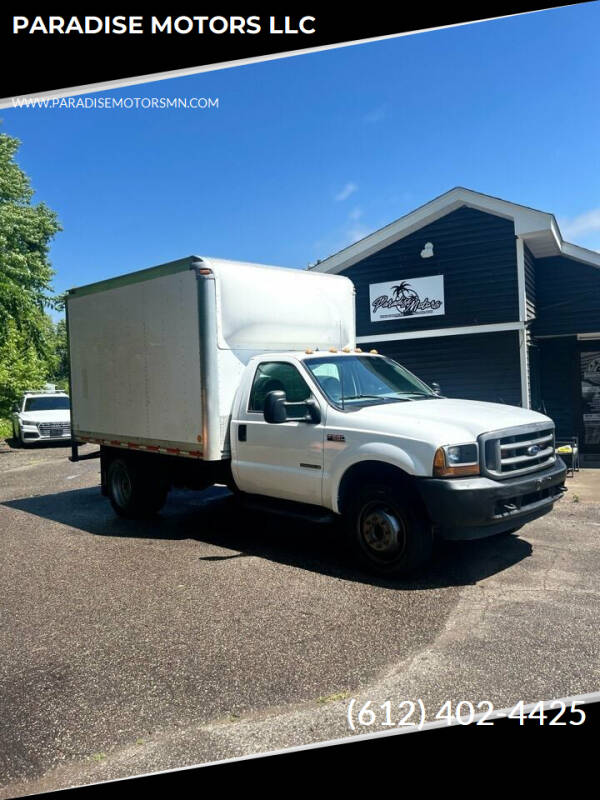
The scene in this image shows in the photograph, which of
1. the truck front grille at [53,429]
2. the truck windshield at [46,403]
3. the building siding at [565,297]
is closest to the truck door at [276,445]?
Result: the building siding at [565,297]

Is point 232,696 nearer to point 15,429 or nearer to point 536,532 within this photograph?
point 536,532

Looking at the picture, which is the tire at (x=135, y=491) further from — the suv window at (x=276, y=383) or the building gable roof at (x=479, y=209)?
the building gable roof at (x=479, y=209)

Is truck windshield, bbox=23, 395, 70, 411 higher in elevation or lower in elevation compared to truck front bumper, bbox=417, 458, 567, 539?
higher

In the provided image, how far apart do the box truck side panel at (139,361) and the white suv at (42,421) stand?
10482 millimetres

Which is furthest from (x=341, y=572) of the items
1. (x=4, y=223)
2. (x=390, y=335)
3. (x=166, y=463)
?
(x=4, y=223)

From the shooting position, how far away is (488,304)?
12781 millimetres

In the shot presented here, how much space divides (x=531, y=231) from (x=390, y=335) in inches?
139

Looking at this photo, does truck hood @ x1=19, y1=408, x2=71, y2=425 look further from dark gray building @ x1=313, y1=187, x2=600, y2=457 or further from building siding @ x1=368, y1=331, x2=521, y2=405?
building siding @ x1=368, y1=331, x2=521, y2=405

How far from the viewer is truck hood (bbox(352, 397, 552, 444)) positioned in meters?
5.14

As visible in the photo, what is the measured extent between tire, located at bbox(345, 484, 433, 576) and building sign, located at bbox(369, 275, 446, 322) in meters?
8.64

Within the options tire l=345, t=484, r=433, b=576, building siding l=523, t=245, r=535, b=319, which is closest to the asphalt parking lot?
tire l=345, t=484, r=433, b=576

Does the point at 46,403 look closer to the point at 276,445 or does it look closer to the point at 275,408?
the point at 276,445

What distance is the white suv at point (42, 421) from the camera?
62.3 feet

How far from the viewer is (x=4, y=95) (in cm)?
575
